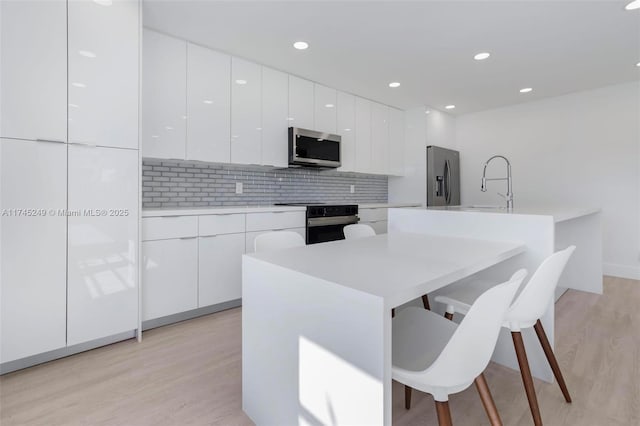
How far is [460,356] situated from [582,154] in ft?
15.7

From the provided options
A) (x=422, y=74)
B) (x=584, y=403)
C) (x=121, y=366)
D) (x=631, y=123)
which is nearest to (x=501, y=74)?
(x=422, y=74)

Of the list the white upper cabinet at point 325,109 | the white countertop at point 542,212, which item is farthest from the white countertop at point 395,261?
the white upper cabinet at point 325,109

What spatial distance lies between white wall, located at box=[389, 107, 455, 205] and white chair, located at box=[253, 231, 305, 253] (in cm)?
341

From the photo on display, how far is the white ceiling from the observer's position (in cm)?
235

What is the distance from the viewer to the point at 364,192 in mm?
5168

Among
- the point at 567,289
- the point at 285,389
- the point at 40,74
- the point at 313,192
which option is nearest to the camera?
the point at 285,389

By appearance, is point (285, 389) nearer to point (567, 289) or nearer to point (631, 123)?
point (567, 289)

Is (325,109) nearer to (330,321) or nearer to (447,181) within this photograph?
(447,181)

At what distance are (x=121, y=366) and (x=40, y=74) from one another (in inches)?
70.3

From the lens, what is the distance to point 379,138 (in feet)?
15.6

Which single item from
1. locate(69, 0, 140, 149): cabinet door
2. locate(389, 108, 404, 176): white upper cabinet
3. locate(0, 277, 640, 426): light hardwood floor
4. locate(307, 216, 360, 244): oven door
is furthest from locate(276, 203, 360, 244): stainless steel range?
locate(69, 0, 140, 149): cabinet door

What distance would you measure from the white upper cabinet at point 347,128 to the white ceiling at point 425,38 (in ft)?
1.08

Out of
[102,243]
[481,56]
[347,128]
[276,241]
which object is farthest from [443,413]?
[347,128]

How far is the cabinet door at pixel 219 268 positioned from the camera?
108 inches
